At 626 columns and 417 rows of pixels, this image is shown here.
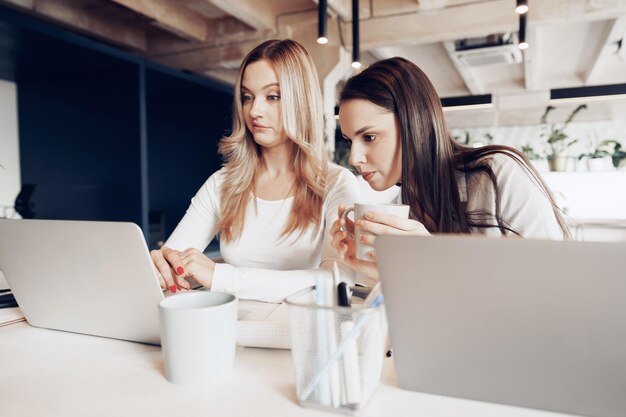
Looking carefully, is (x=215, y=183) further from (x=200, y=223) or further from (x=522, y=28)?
(x=522, y=28)

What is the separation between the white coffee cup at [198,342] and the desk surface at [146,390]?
0.7 inches

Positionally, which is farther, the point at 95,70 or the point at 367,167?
the point at 95,70

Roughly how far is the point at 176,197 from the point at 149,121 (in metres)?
1.05

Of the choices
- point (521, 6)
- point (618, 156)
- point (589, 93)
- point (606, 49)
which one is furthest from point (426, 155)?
point (606, 49)

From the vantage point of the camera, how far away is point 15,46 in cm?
360

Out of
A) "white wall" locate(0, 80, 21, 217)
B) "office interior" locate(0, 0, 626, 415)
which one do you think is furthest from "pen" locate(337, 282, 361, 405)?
"white wall" locate(0, 80, 21, 217)

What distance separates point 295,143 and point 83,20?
13.2 feet

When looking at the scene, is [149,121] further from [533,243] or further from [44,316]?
[533,243]

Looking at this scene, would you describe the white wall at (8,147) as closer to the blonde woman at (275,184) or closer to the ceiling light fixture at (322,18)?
the ceiling light fixture at (322,18)

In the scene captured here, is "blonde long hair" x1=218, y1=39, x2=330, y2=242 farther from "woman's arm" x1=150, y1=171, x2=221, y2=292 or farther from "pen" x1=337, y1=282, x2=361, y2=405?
"pen" x1=337, y1=282, x2=361, y2=405

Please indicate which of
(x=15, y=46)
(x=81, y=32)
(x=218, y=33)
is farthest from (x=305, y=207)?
(x=81, y=32)

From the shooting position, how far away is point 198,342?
0.62 metres

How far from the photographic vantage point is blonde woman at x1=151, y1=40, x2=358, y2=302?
1525mm

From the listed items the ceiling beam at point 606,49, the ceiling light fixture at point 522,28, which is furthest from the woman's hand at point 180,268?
the ceiling beam at point 606,49
